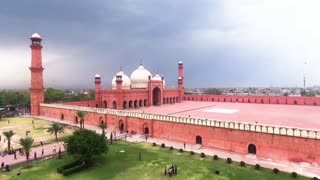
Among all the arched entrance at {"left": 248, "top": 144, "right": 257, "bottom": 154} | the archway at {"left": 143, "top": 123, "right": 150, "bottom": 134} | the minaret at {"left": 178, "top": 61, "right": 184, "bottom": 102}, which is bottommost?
the arched entrance at {"left": 248, "top": 144, "right": 257, "bottom": 154}

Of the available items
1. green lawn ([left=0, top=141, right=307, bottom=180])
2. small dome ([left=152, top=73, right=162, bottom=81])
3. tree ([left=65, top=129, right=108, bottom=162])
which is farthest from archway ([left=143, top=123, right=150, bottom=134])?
small dome ([left=152, top=73, right=162, bottom=81])

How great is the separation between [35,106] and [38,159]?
24.2 m

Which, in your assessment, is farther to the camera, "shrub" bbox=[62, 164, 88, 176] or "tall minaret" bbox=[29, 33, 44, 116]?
"tall minaret" bbox=[29, 33, 44, 116]

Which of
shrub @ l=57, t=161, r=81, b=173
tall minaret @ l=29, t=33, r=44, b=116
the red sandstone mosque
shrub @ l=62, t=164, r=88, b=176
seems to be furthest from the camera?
tall minaret @ l=29, t=33, r=44, b=116

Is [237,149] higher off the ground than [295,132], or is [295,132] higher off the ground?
[295,132]

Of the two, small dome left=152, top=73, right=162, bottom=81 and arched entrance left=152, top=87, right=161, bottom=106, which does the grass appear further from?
small dome left=152, top=73, right=162, bottom=81

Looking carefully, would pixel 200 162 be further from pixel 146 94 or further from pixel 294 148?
pixel 146 94

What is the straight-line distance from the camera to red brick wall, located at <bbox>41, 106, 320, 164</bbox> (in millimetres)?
17844

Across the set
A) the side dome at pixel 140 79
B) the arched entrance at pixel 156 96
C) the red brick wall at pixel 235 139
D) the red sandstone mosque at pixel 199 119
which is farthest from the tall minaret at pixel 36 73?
the arched entrance at pixel 156 96

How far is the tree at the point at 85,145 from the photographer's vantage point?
57.3 ft

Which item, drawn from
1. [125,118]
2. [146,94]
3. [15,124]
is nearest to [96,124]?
[125,118]

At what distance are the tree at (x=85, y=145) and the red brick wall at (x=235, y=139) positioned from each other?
8.29m

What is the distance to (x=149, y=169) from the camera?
17219mm

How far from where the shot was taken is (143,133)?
89.2 ft
